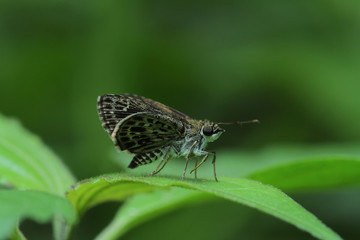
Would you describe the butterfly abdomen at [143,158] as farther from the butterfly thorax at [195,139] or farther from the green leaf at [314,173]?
the green leaf at [314,173]

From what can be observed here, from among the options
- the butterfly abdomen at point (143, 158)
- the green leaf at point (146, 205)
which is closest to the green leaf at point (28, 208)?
the green leaf at point (146, 205)

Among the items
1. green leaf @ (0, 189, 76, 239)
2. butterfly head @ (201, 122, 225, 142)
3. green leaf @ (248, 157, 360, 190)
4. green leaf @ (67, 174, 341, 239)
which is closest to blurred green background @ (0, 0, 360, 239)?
butterfly head @ (201, 122, 225, 142)

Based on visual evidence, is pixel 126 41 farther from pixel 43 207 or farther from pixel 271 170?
pixel 43 207

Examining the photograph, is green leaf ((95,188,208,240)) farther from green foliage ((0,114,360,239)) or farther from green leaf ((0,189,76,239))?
green leaf ((0,189,76,239))

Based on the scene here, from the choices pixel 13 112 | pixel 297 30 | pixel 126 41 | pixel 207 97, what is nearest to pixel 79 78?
pixel 126 41

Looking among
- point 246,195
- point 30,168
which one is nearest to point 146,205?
point 30,168
